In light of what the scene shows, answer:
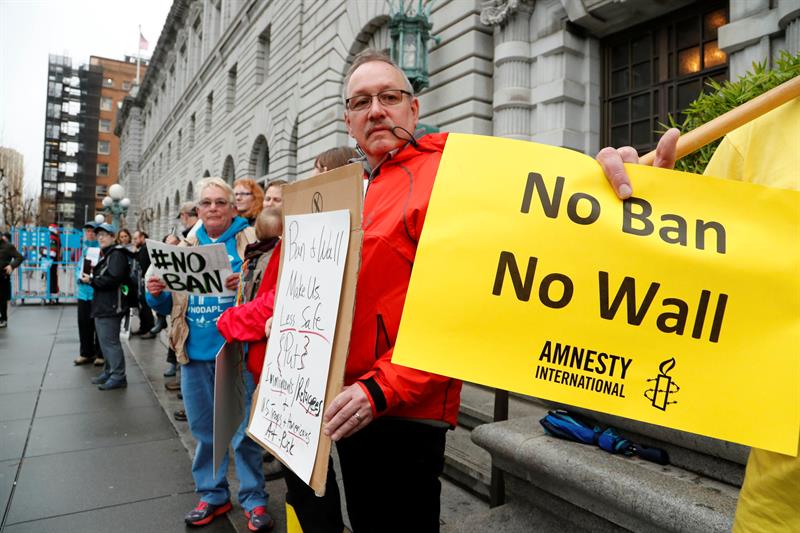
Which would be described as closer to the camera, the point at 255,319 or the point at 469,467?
the point at 255,319

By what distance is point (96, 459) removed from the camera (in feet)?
13.7

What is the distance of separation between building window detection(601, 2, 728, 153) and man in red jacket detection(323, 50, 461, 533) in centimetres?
517

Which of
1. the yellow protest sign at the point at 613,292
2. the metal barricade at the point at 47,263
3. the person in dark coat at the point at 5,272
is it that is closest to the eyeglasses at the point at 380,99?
the yellow protest sign at the point at 613,292

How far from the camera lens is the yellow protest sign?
3.43 ft

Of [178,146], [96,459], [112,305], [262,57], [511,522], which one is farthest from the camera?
[178,146]

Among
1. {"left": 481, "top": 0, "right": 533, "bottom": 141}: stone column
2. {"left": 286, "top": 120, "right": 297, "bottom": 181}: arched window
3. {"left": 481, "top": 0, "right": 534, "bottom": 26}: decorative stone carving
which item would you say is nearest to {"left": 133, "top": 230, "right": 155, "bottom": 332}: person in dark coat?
{"left": 286, "top": 120, "right": 297, "bottom": 181}: arched window

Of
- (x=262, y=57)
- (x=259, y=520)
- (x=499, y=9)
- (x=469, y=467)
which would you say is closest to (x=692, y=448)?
(x=469, y=467)

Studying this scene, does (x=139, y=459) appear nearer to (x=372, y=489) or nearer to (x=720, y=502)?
(x=372, y=489)

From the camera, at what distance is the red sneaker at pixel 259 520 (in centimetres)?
300

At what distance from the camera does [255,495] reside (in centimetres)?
314

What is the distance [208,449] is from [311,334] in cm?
206

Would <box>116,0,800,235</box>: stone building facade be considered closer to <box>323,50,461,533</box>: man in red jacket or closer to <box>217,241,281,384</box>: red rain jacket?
<box>323,50,461,533</box>: man in red jacket

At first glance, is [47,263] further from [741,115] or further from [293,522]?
[741,115]

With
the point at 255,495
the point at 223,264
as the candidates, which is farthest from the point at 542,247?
the point at 255,495
